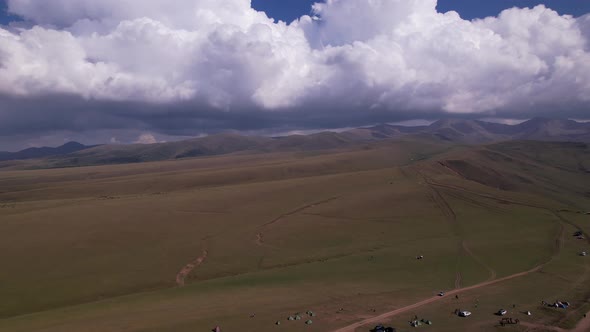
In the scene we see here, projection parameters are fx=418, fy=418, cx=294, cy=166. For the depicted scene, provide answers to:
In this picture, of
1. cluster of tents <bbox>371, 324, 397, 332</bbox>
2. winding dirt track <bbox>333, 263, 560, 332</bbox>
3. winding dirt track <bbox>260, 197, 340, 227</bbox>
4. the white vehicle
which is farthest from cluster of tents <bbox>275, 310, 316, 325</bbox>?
winding dirt track <bbox>260, 197, 340, 227</bbox>

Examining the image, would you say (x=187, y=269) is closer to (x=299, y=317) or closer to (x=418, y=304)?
(x=299, y=317)

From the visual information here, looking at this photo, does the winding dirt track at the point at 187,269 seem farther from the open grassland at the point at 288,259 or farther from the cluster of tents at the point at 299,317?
the cluster of tents at the point at 299,317

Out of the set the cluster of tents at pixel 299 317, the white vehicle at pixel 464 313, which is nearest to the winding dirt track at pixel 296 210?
the cluster of tents at pixel 299 317

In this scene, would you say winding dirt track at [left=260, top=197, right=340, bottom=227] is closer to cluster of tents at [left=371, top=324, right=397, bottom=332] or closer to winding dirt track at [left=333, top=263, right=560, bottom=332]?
winding dirt track at [left=333, top=263, right=560, bottom=332]

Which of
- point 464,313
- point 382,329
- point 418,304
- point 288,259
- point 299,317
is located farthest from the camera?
point 288,259

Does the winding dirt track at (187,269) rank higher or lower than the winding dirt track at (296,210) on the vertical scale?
lower

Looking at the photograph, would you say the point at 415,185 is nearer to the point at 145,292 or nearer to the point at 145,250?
the point at 145,250

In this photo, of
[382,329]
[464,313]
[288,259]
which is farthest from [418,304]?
[288,259]

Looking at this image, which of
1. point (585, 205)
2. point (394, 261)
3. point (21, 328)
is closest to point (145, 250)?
point (21, 328)
